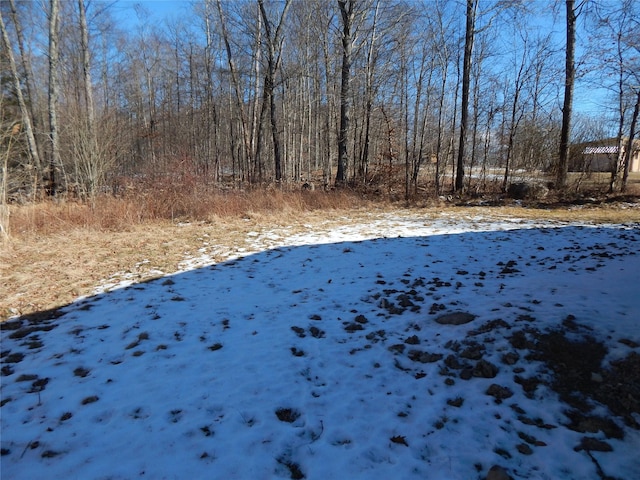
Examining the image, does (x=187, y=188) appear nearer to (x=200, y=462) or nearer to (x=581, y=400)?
(x=200, y=462)

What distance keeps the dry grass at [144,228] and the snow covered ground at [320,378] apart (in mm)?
695

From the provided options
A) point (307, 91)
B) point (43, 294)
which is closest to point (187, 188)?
point (43, 294)

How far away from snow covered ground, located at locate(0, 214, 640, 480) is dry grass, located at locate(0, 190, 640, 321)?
70 centimetres

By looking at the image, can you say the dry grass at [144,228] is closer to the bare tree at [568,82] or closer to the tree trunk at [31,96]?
the bare tree at [568,82]

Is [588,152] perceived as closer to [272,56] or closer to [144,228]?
[272,56]

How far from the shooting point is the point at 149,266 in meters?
5.70

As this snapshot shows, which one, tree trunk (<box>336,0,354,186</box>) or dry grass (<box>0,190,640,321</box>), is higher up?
tree trunk (<box>336,0,354,186</box>)

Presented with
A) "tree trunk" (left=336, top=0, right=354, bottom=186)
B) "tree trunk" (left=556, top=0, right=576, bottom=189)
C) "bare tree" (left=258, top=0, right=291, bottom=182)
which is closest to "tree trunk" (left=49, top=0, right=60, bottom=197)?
"bare tree" (left=258, top=0, right=291, bottom=182)

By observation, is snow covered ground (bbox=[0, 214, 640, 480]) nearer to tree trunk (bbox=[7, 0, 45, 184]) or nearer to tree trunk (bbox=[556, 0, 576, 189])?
tree trunk (bbox=[556, 0, 576, 189])

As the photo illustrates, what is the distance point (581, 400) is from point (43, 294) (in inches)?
228

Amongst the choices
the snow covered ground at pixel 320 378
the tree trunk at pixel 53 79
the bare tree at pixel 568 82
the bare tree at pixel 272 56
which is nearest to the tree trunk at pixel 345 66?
the bare tree at pixel 272 56

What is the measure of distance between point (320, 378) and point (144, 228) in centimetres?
729

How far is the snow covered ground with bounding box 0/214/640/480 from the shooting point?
6.48 ft

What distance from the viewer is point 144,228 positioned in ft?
27.9
